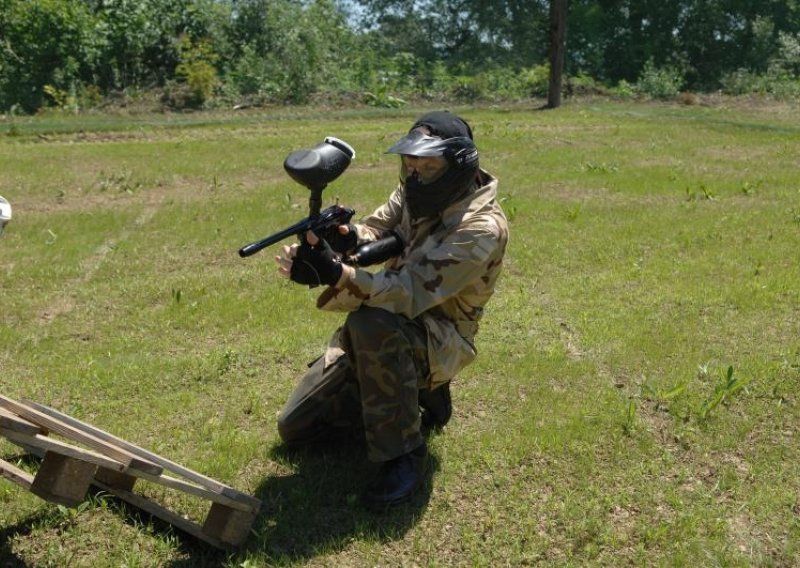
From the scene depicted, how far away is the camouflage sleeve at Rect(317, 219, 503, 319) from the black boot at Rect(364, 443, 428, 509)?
753 mm

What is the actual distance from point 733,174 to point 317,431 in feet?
28.9

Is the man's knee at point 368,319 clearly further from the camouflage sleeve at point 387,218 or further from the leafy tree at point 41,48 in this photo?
the leafy tree at point 41,48

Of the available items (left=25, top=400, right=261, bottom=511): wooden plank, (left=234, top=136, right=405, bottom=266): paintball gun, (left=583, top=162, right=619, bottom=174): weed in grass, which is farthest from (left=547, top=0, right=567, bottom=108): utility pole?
(left=25, top=400, right=261, bottom=511): wooden plank

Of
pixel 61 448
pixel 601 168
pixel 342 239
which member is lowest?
pixel 601 168

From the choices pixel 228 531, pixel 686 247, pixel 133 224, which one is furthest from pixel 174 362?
pixel 686 247

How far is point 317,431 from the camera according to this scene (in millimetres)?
4539

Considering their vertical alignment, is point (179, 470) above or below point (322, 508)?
above

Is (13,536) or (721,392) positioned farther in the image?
(721,392)

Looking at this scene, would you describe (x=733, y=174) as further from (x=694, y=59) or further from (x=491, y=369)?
(x=694, y=59)

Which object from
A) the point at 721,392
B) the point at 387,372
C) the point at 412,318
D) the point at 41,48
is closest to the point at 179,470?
the point at 387,372

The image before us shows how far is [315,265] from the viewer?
3.63m

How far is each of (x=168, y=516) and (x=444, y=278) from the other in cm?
160

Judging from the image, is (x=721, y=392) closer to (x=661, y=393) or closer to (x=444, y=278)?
(x=661, y=393)

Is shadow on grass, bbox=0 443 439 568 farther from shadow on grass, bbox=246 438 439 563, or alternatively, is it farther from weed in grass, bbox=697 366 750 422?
weed in grass, bbox=697 366 750 422
